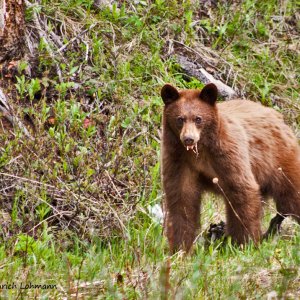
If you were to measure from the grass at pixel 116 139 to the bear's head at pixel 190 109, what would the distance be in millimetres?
872

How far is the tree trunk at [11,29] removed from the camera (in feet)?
27.7

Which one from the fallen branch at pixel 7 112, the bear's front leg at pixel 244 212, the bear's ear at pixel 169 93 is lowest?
the bear's front leg at pixel 244 212

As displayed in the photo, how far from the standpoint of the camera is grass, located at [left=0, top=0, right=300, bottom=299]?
16.7 ft

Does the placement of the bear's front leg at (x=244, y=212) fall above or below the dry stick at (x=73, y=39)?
below

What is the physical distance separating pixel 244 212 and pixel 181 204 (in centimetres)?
50

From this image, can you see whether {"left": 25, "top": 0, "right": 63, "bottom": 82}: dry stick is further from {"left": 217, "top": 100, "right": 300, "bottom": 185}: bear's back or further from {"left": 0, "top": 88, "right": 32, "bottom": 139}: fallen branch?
{"left": 217, "top": 100, "right": 300, "bottom": 185}: bear's back

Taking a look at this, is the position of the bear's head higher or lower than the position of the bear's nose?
higher

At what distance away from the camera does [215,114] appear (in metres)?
6.62

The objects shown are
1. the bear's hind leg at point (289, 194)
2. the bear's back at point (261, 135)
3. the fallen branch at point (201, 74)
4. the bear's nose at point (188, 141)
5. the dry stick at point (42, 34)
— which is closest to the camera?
the bear's nose at point (188, 141)

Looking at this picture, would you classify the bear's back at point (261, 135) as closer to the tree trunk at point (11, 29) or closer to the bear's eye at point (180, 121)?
the bear's eye at point (180, 121)

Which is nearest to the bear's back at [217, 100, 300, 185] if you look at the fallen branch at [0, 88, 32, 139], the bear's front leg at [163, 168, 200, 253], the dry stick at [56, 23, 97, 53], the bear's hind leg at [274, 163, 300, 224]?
the bear's hind leg at [274, 163, 300, 224]

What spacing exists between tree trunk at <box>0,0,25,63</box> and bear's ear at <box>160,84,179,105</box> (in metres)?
2.43

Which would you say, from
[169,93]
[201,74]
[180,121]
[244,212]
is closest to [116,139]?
[169,93]

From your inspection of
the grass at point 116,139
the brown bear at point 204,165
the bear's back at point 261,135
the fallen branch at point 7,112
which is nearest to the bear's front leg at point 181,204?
the brown bear at point 204,165
